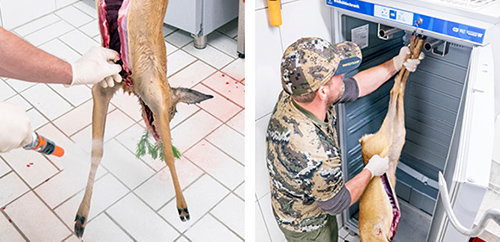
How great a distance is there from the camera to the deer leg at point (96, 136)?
134 centimetres

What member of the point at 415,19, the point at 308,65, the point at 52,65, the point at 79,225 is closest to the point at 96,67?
the point at 52,65

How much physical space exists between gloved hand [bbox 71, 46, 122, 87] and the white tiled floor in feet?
0.09

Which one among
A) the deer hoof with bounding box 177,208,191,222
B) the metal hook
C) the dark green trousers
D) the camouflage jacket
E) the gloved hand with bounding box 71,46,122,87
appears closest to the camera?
the metal hook

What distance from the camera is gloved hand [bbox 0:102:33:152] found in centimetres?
114

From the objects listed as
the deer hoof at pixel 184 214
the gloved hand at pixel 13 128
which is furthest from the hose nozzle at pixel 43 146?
the deer hoof at pixel 184 214

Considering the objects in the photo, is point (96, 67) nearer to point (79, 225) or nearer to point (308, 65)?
point (79, 225)

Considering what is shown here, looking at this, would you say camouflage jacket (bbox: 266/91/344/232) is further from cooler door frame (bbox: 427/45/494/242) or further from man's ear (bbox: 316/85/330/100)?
cooler door frame (bbox: 427/45/494/242)

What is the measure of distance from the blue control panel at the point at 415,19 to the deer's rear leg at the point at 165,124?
77 cm

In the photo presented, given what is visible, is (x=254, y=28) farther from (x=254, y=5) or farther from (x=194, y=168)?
(x=194, y=168)

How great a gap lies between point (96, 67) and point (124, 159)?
31cm

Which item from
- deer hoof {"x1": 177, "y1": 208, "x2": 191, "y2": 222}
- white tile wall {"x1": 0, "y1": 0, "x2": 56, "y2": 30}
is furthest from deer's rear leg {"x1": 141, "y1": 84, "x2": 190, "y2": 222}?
white tile wall {"x1": 0, "y1": 0, "x2": 56, "y2": 30}

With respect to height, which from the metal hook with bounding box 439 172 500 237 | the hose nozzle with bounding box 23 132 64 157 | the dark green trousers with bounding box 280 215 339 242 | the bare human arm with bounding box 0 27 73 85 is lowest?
the dark green trousers with bounding box 280 215 339 242

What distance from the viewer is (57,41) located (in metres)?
1.25

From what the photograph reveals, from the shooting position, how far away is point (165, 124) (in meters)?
1.43
